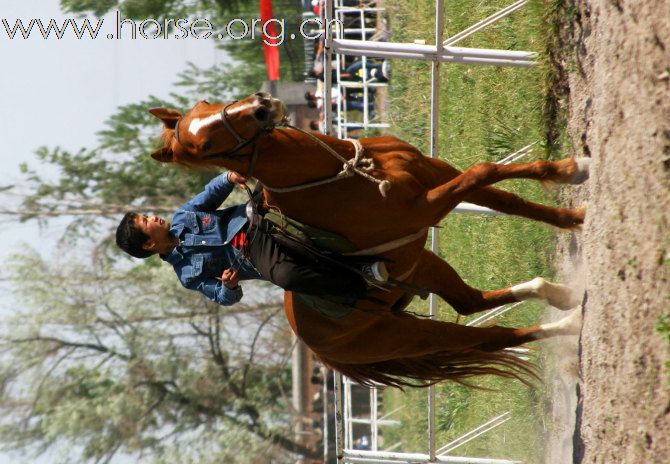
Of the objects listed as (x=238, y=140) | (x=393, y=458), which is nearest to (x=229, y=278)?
(x=238, y=140)

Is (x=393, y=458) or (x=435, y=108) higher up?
(x=435, y=108)

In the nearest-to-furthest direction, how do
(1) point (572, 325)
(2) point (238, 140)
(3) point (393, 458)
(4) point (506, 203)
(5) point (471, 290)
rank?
1. (2) point (238, 140)
2. (4) point (506, 203)
3. (1) point (572, 325)
4. (5) point (471, 290)
5. (3) point (393, 458)

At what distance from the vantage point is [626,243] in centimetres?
360

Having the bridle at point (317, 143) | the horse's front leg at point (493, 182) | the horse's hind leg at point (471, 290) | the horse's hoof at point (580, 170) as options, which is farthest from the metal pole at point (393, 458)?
the bridle at point (317, 143)

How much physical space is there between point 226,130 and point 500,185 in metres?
4.27

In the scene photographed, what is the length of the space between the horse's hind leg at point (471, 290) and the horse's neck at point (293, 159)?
1176mm

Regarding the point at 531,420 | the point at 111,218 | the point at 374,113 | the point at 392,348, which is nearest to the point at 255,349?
the point at 111,218

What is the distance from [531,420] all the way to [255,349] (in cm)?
1478

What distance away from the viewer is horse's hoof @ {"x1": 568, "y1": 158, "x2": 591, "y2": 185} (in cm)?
437

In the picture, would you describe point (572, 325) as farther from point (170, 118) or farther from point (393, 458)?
point (170, 118)

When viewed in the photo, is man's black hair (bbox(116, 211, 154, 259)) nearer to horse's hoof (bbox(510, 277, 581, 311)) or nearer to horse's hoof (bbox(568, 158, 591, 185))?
horse's hoof (bbox(510, 277, 581, 311))

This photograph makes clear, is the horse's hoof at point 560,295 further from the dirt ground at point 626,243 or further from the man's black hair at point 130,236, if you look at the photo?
the man's black hair at point 130,236

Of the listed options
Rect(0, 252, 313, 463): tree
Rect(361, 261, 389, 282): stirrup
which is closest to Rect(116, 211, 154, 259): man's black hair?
Rect(361, 261, 389, 282): stirrup

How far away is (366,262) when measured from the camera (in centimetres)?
423
